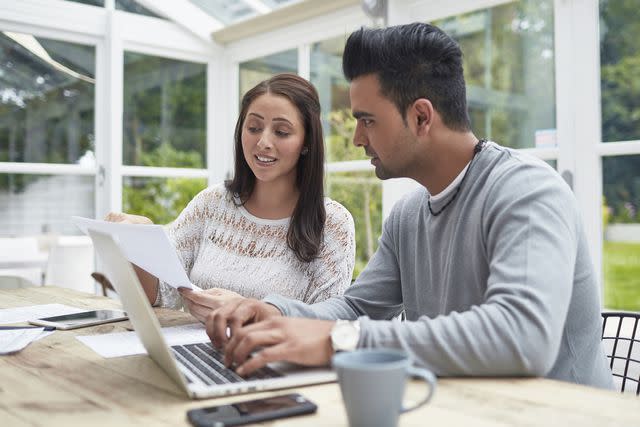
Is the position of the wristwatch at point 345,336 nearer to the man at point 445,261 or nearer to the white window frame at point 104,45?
the man at point 445,261

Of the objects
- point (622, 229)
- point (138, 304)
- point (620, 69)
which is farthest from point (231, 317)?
point (620, 69)

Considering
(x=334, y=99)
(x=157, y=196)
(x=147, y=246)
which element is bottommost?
(x=147, y=246)

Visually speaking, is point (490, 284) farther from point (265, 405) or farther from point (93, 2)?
point (93, 2)

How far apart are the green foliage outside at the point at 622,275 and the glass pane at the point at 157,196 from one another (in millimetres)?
3032

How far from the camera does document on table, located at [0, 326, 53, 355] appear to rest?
3.80ft

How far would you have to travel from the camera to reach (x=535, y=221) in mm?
985

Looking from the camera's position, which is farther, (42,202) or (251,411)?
(42,202)

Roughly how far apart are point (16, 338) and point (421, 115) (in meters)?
0.91

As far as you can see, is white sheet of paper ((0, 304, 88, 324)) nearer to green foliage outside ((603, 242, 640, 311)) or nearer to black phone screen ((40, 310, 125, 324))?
black phone screen ((40, 310, 125, 324))

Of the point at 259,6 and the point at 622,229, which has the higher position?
the point at 259,6

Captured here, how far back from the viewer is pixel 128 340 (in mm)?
1229

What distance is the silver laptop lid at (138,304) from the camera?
831mm

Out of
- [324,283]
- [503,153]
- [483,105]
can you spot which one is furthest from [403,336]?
[483,105]

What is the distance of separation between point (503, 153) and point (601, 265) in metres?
1.94
